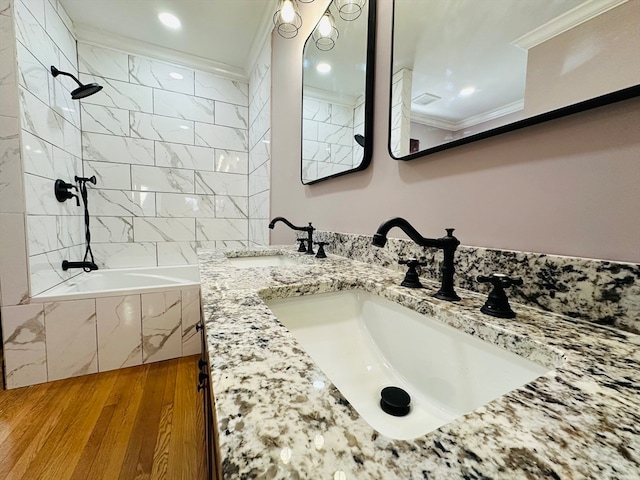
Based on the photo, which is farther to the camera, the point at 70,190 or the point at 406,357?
the point at 70,190

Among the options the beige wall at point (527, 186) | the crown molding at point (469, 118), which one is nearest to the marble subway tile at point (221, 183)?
the beige wall at point (527, 186)

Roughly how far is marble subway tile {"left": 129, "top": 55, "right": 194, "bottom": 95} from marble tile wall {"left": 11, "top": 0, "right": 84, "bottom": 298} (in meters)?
0.40

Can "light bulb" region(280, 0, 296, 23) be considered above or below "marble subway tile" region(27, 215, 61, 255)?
above

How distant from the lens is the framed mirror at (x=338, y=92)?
0.98m

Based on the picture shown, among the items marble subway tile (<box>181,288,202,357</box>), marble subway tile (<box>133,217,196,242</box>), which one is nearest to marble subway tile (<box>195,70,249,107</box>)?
marble subway tile (<box>133,217,196,242</box>)

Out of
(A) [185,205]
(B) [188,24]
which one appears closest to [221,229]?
(A) [185,205]

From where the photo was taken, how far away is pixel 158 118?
7.95ft

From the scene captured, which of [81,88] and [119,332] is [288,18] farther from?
[119,332]

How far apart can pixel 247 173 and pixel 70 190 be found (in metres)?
1.42

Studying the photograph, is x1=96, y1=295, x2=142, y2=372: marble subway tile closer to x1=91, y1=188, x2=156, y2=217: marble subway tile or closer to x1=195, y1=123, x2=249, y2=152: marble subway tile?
x1=91, y1=188, x2=156, y2=217: marble subway tile

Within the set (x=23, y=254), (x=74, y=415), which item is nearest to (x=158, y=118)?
(x=23, y=254)

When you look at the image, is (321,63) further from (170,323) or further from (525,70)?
(170,323)

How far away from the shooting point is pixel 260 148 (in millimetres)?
2293

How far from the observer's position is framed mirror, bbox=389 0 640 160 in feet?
1.38
